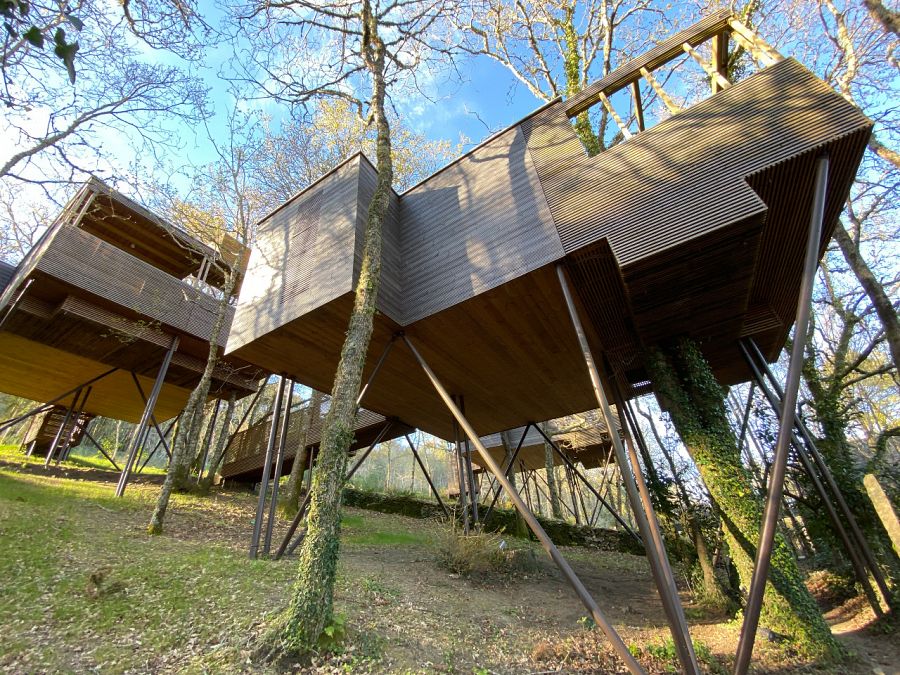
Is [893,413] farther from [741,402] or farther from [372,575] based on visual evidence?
[372,575]

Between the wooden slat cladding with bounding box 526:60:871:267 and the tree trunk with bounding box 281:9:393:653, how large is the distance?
248cm

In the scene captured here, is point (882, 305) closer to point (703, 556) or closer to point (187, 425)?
point (703, 556)

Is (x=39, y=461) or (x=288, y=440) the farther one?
(x=39, y=461)

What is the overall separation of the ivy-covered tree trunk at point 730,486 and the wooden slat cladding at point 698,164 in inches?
93.4

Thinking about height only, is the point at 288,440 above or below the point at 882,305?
below

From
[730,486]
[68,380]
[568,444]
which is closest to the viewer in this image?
[730,486]

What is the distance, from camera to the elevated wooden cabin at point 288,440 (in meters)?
11.5

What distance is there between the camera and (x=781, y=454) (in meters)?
3.69

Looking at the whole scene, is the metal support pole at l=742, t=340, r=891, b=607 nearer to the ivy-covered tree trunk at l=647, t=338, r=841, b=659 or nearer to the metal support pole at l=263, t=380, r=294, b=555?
the ivy-covered tree trunk at l=647, t=338, r=841, b=659

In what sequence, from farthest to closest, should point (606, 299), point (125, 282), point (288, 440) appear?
point (288, 440)
point (125, 282)
point (606, 299)

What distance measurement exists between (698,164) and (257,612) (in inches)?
257

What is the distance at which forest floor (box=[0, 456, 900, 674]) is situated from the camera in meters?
3.24

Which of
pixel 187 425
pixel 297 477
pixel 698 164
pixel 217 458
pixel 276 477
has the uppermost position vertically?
pixel 698 164

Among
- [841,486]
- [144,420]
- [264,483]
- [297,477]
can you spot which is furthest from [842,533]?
[144,420]
